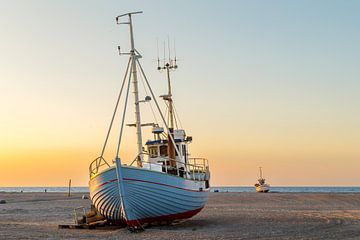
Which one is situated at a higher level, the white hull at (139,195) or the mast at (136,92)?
the mast at (136,92)

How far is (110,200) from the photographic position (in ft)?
69.2

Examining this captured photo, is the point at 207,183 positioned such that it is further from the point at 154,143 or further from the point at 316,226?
the point at 316,226

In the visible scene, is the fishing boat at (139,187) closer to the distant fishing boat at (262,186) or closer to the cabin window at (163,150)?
the cabin window at (163,150)

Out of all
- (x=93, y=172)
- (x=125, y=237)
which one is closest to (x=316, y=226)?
(x=125, y=237)

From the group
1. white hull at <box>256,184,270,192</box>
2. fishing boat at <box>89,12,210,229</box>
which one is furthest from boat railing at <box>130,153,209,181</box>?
white hull at <box>256,184,270,192</box>

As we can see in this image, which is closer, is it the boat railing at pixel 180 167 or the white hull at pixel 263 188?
the boat railing at pixel 180 167

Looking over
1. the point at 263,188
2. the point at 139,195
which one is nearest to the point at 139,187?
the point at 139,195

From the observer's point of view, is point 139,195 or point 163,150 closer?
point 139,195

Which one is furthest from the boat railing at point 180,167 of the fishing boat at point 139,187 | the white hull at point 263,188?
the white hull at point 263,188

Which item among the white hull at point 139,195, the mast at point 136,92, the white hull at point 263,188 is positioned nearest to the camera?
the white hull at point 139,195

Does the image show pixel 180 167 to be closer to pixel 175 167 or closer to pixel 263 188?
pixel 175 167

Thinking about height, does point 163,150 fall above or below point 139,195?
above

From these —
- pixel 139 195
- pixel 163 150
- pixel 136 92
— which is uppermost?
pixel 136 92

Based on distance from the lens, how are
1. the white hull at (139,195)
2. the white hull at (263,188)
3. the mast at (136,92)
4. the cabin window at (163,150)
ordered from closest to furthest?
the white hull at (139,195), the mast at (136,92), the cabin window at (163,150), the white hull at (263,188)
